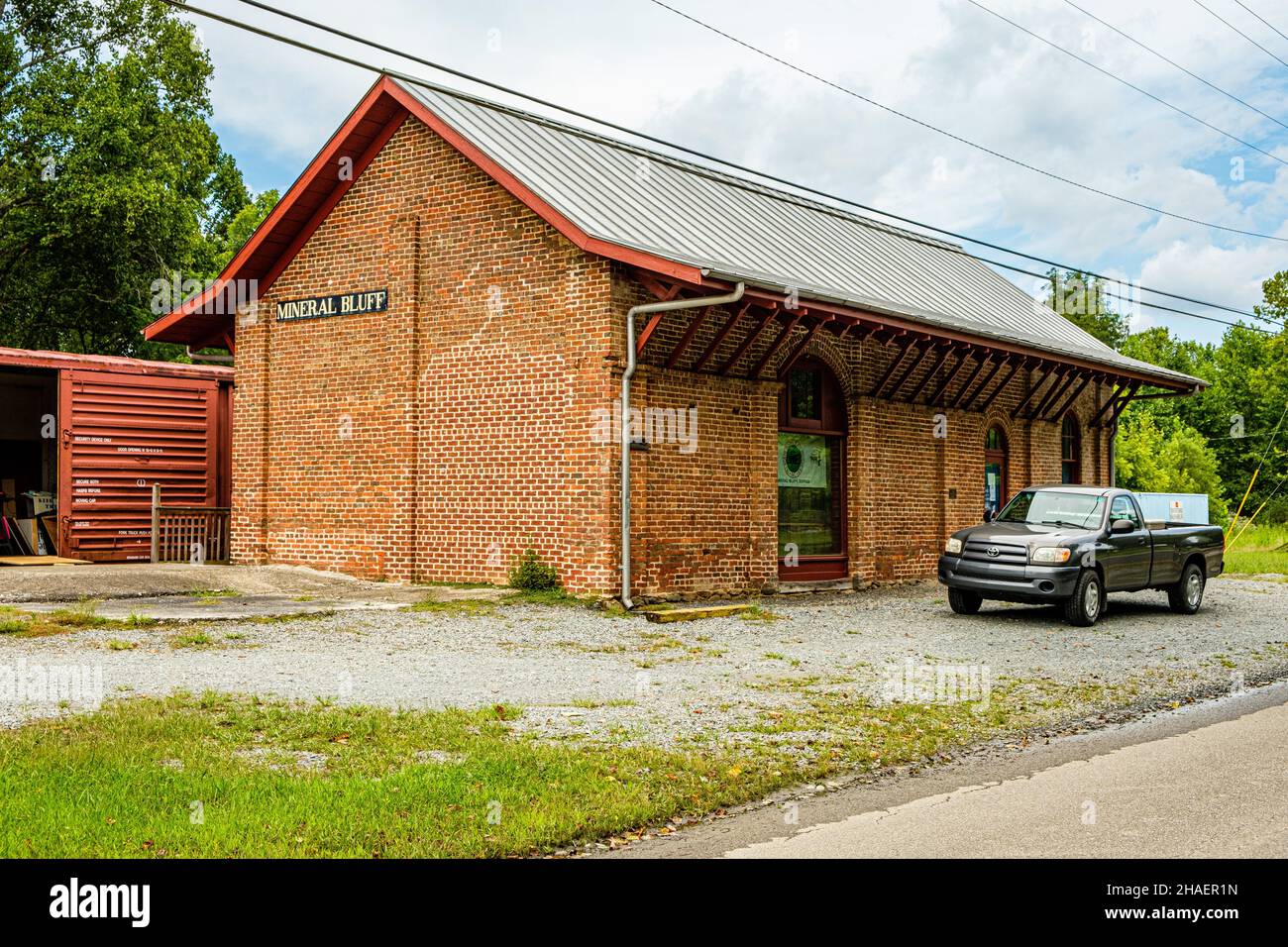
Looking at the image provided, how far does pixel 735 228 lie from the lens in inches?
811

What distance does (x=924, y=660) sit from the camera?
11.9 meters

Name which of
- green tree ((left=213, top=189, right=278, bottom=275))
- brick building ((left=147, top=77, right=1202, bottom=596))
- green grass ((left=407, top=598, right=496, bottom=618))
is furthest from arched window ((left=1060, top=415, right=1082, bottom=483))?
green tree ((left=213, top=189, right=278, bottom=275))

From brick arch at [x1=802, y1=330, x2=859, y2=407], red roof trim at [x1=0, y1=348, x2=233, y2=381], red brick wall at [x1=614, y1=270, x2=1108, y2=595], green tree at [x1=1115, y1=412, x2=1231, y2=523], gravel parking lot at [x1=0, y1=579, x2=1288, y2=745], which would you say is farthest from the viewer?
green tree at [x1=1115, y1=412, x2=1231, y2=523]

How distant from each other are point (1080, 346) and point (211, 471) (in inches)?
714

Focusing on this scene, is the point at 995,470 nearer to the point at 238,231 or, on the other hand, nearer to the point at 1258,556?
the point at 1258,556

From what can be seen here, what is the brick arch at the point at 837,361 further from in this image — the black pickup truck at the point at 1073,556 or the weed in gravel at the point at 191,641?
the weed in gravel at the point at 191,641

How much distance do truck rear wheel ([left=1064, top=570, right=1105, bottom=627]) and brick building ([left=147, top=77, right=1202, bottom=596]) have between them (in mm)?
4781

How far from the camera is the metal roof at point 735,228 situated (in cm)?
1695

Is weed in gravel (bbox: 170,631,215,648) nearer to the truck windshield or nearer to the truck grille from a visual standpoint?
the truck grille

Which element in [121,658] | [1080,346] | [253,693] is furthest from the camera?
[1080,346]

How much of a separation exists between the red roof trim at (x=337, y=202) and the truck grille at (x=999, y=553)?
5.18 metres

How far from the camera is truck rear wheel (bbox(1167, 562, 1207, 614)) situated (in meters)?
17.4
